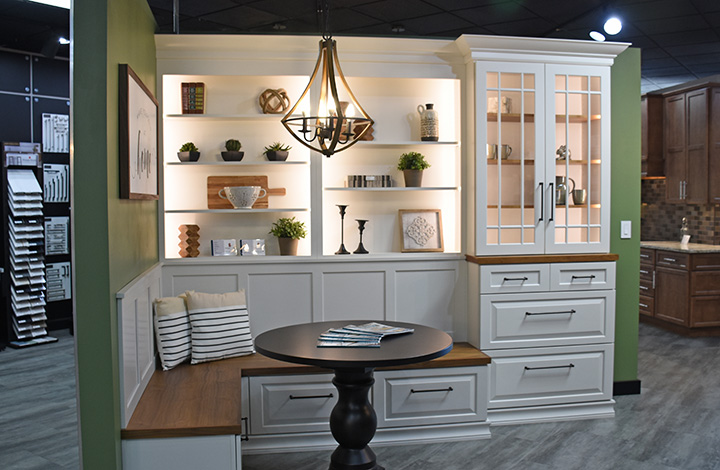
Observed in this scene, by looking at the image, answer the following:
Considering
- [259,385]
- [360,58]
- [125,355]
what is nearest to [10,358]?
[259,385]

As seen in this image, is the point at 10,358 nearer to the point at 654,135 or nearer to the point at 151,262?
the point at 151,262

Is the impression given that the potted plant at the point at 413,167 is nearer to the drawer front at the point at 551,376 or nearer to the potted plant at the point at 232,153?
the potted plant at the point at 232,153

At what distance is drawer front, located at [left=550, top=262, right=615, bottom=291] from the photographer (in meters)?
4.01

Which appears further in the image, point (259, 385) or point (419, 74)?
point (419, 74)

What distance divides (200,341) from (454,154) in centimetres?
203

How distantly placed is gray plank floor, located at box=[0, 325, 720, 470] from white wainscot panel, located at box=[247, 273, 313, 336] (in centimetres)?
84

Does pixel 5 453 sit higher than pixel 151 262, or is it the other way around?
pixel 151 262

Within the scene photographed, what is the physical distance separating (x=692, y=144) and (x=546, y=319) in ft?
13.4

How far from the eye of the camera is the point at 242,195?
157 inches

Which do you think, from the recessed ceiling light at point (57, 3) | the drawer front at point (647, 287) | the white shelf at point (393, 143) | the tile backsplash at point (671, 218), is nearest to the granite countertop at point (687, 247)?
the tile backsplash at point (671, 218)

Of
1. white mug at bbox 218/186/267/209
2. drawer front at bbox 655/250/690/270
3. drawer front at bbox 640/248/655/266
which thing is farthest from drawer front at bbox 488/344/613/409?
drawer front at bbox 640/248/655/266

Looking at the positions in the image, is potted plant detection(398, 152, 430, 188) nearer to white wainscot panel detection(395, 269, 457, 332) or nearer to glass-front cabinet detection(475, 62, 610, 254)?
glass-front cabinet detection(475, 62, 610, 254)

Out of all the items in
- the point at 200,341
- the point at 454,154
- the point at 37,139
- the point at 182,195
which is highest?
the point at 37,139

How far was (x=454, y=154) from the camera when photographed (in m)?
4.29
